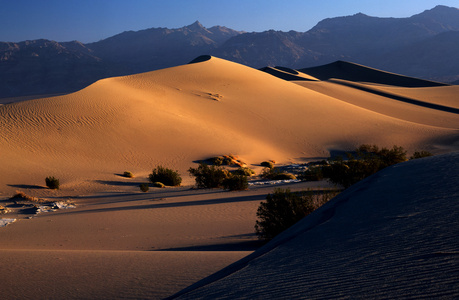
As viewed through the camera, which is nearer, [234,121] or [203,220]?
[203,220]

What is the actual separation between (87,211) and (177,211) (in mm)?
2926

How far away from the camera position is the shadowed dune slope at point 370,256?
3041 mm

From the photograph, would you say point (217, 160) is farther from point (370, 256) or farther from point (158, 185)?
point (370, 256)

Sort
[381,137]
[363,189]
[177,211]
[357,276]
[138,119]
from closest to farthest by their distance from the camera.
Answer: [357,276] → [363,189] → [177,211] → [138,119] → [381,137]

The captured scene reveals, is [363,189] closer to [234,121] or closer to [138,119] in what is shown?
[138,119]

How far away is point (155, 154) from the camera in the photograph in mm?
28078

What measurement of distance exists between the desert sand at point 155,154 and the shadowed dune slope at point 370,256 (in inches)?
62.5

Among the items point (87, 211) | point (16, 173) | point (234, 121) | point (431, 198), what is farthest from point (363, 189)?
point (234, 121)

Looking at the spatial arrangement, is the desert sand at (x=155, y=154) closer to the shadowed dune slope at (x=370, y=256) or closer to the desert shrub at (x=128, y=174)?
the desert shrub at (x=128, y=174)

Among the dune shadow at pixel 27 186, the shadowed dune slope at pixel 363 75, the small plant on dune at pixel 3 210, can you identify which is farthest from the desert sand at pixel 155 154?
the shadowed dune slope at pixel 363 75

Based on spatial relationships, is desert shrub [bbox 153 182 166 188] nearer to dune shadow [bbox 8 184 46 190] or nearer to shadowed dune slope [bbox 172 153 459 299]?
dune shadow [bbox 8 184 46 190]

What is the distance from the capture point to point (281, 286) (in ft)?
11.5

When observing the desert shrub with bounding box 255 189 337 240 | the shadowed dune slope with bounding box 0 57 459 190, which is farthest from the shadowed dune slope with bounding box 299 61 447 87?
the desert shrub with bounding box 255 189 337 240

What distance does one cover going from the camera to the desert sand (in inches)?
257
